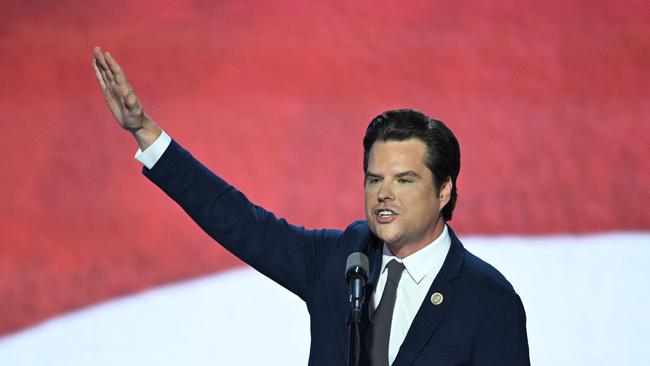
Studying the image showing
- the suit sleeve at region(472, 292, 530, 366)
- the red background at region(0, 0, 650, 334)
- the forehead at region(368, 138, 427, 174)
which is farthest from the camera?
the red background at region(0, 0, 650, 334)

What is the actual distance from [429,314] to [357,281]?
0.83ft

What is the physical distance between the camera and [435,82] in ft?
9.86

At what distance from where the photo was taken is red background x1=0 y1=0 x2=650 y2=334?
2875 mm

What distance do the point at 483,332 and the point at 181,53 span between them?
159 cm

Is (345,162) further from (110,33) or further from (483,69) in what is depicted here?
(110,33)

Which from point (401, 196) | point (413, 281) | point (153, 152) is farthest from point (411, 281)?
point (153, 152)

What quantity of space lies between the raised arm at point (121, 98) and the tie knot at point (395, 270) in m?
0.57

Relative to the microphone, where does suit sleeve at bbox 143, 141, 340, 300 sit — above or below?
above

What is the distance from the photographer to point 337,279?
6.48ft

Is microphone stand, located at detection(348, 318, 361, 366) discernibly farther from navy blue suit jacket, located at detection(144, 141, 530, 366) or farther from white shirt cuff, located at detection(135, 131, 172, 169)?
white shirt cuff, located at detection(135, 131, 172, 169)

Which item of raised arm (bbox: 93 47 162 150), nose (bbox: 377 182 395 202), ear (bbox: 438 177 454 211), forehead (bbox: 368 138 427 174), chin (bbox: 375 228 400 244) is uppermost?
raised arm (bbox: 93 47 162 150)

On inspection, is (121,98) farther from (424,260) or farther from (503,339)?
(503,339)

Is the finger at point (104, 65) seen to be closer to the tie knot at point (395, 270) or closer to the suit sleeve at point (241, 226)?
the suit sleeve at point (241, 226)

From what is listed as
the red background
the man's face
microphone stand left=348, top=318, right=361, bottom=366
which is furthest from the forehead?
the red background
